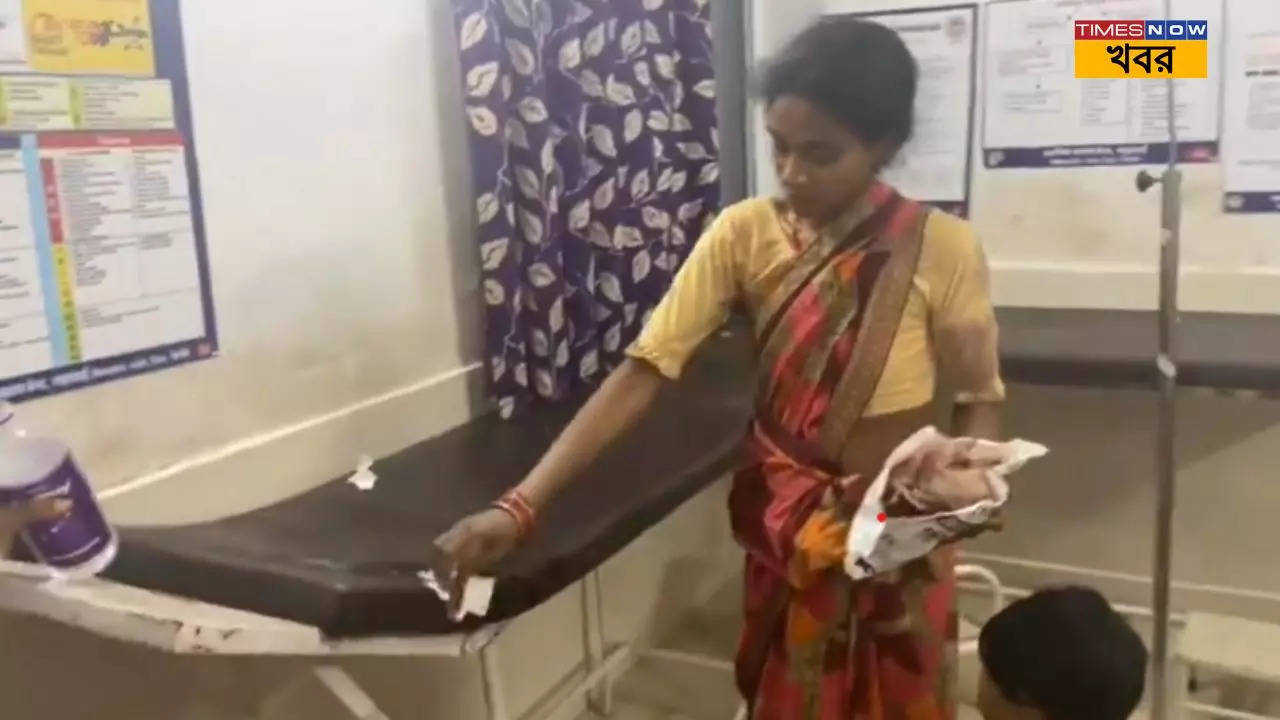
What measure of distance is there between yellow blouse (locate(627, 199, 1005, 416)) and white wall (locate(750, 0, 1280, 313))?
1421 mm

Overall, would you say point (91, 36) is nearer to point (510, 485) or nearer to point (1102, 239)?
point (510, 485)

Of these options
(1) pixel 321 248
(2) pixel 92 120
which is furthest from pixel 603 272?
(2) pixel 92 120

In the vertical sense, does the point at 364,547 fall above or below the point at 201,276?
below

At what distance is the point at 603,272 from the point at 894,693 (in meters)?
1.10

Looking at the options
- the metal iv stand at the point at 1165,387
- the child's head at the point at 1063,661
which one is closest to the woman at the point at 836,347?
the child's head at the point at 1063,661

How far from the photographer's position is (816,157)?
1.30 meters

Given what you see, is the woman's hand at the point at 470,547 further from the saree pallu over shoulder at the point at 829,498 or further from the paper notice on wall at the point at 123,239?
the paper notice on wall at the point at 123,239

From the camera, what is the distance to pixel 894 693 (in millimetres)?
1421

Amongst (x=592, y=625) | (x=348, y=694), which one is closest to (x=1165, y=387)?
(x=348, y=694)

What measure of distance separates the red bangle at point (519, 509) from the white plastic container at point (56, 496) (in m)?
0.40

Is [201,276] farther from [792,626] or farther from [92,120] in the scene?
[792,626]

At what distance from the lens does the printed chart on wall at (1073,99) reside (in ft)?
8.24

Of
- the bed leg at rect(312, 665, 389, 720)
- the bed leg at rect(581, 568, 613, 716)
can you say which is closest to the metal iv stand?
the bed leg at rect(312, 665, 389, 720)

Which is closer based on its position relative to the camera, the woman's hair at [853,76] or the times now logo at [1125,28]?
the woman's hair at [853,76]
